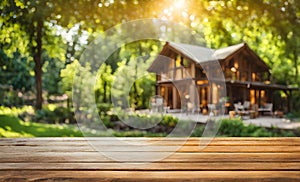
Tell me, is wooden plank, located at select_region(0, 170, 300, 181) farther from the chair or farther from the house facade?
the chair

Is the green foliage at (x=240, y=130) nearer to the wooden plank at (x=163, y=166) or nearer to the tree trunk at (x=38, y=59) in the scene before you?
the tree trunk at (x=38, y=59)

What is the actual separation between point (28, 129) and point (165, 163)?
12.6 ft

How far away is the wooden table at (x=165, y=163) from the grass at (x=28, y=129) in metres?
2.96

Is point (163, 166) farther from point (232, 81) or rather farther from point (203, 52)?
point (232, 81)

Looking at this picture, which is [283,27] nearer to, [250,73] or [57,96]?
[250,73]

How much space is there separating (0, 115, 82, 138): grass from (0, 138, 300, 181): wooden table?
9.72 ft

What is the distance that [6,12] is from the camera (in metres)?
3.35

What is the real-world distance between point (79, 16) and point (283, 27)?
2.95 m

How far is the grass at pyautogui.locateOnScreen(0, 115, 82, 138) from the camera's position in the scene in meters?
4.14

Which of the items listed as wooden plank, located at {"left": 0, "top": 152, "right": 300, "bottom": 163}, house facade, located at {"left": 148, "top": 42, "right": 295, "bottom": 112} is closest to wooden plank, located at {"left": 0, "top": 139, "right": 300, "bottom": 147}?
wooden plank, located at {"left": 0, "top": 152, "right": 300, "bottom": 163}

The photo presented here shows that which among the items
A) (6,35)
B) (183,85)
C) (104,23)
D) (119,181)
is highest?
(104,23)

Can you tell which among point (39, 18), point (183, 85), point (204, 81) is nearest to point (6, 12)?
point (39, 18)

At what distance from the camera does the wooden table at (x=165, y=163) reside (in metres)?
0.86

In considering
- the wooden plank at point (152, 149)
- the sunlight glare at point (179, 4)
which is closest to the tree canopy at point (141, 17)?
the sunlight glare at point (179, 4)
